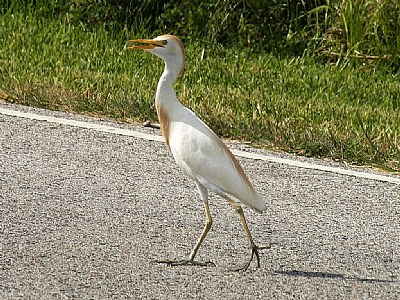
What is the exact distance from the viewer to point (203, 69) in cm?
924

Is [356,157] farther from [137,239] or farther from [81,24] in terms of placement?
[81,24]

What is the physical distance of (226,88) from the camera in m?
8.45

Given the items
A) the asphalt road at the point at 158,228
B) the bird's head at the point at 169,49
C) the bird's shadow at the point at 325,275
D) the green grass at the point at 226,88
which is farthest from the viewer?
the green grass at the point at 226,88

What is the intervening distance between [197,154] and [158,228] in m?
0.73

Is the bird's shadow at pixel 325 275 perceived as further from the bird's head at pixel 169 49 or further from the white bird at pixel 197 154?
the bird's head at pixel 169 49

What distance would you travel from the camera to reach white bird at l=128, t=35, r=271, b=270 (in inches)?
184

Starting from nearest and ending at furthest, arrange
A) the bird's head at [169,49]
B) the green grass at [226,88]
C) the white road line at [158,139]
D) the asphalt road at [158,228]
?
the asphalt road at [158,228]
the bird's head at [169,49]
the white road line at [158,139]
the green grass at [226,88]

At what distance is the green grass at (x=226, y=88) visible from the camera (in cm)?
698

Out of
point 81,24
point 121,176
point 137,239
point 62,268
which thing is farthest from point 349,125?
point 81,24

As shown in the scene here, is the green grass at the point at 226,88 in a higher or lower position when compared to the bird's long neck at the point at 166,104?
lower

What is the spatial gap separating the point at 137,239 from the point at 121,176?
1.02 meters

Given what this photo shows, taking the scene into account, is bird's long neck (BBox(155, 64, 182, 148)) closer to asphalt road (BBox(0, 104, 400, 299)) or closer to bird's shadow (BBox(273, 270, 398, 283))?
asphalt road (BBox(0, 104, 400, 299))

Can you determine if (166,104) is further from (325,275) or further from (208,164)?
(325,275)

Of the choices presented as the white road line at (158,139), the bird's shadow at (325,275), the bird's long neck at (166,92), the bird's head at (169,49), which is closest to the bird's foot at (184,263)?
the bird's shadow at (325,275)
